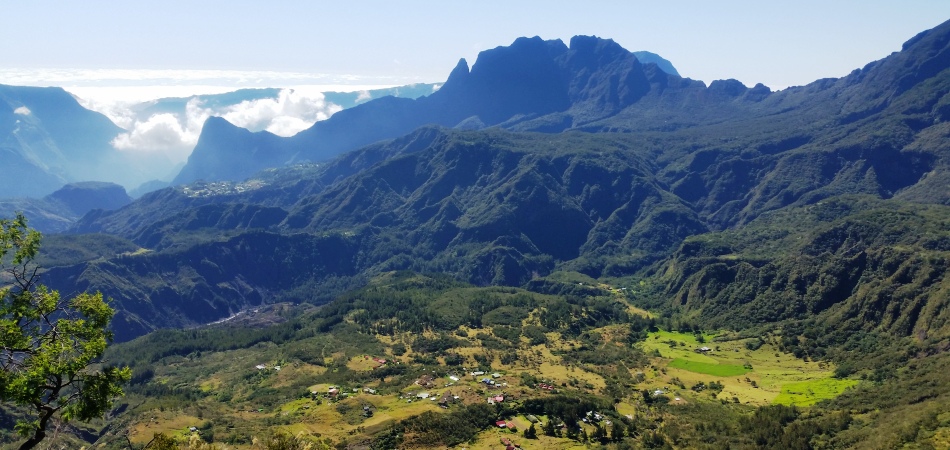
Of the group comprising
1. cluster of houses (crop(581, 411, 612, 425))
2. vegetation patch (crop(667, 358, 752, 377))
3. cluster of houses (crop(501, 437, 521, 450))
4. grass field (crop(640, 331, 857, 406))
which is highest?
cluster of houses (crop(501, 437, 521, 450))

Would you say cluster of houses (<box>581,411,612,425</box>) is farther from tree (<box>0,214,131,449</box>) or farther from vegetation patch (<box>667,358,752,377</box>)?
tree (<box>0,214,131,449</box>)

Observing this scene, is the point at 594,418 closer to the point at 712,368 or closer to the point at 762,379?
the point at 762,379

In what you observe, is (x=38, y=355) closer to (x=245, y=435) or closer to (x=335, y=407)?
(x=245, y=435)

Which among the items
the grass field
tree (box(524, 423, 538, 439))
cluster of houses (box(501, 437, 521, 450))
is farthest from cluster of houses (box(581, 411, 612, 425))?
the grass field

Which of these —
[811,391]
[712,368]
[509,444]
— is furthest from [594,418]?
[712,368]

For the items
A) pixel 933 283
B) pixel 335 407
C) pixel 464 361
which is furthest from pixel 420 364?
pixel 933 283

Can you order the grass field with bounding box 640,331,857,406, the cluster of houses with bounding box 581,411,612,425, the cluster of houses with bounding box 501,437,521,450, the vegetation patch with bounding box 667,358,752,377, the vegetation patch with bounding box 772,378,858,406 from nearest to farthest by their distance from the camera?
the cluster of houses with bounding box 501,437,521,450 < the cluster of houses with bounding box 581,411,612,425 < the vegetation patch with bounding box 772,378,858,406 < the grass field with bounding box 640,331,857,406 < the vegetation patch with bounding box 667,358,752,377

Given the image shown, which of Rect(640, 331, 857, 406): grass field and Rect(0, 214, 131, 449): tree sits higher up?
Rect(0, 214, 131, 449): tree

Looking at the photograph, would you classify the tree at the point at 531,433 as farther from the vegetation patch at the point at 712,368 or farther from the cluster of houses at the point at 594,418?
the vegetation patch at the point at 712,368
